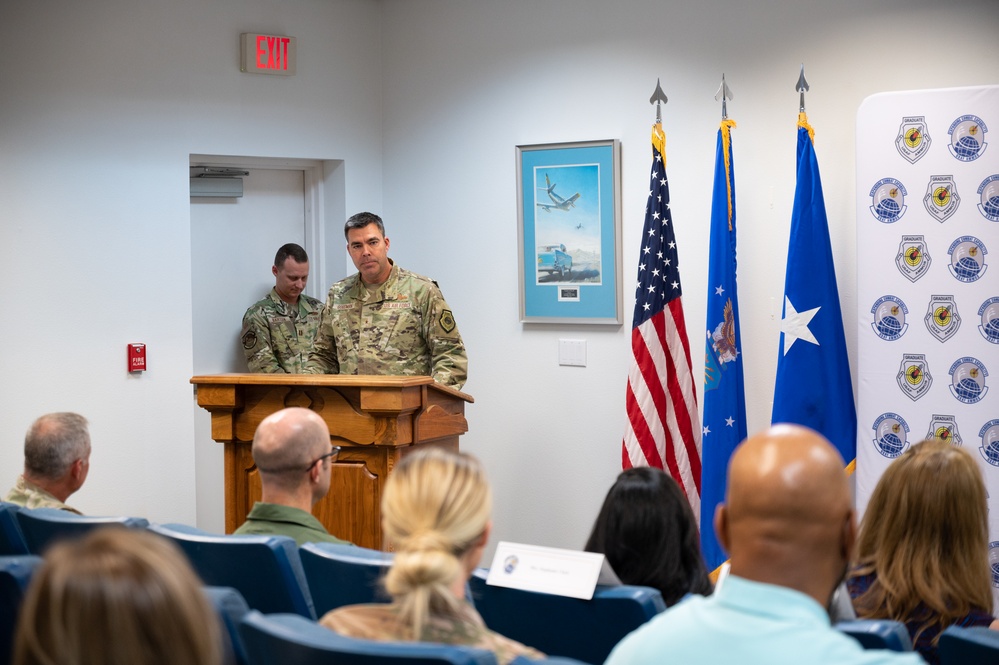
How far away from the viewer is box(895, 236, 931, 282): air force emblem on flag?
4254mm

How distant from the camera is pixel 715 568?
4.85 meters

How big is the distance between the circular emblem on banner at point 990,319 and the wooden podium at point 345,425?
201 centimetres

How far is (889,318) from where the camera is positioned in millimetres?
4336

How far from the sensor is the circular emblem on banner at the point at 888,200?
14.1ft

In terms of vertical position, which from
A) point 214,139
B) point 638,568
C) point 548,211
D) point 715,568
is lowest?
point 715,568

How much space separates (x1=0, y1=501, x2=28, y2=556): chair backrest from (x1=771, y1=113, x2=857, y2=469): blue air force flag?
2888 mm

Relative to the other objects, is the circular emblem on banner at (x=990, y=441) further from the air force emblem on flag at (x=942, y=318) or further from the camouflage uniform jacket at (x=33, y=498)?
the camouflage uniform jacket at (x=33, y=498)

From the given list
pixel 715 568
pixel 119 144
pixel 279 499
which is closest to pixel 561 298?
pixel 715 568

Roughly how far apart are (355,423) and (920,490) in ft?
7.41

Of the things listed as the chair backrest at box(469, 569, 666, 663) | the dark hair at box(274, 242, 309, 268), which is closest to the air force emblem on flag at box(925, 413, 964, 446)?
the chair backrest at box(469, 569, 666, 663)

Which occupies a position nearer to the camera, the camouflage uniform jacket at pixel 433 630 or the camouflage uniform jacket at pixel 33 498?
the camouflage uniform jacket at pixel 433 630

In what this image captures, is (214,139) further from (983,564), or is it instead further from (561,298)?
(983,564)

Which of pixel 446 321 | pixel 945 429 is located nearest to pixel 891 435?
pixel 945 429

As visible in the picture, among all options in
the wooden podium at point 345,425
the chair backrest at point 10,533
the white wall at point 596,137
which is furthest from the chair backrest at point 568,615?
the white wall at point 596,137
